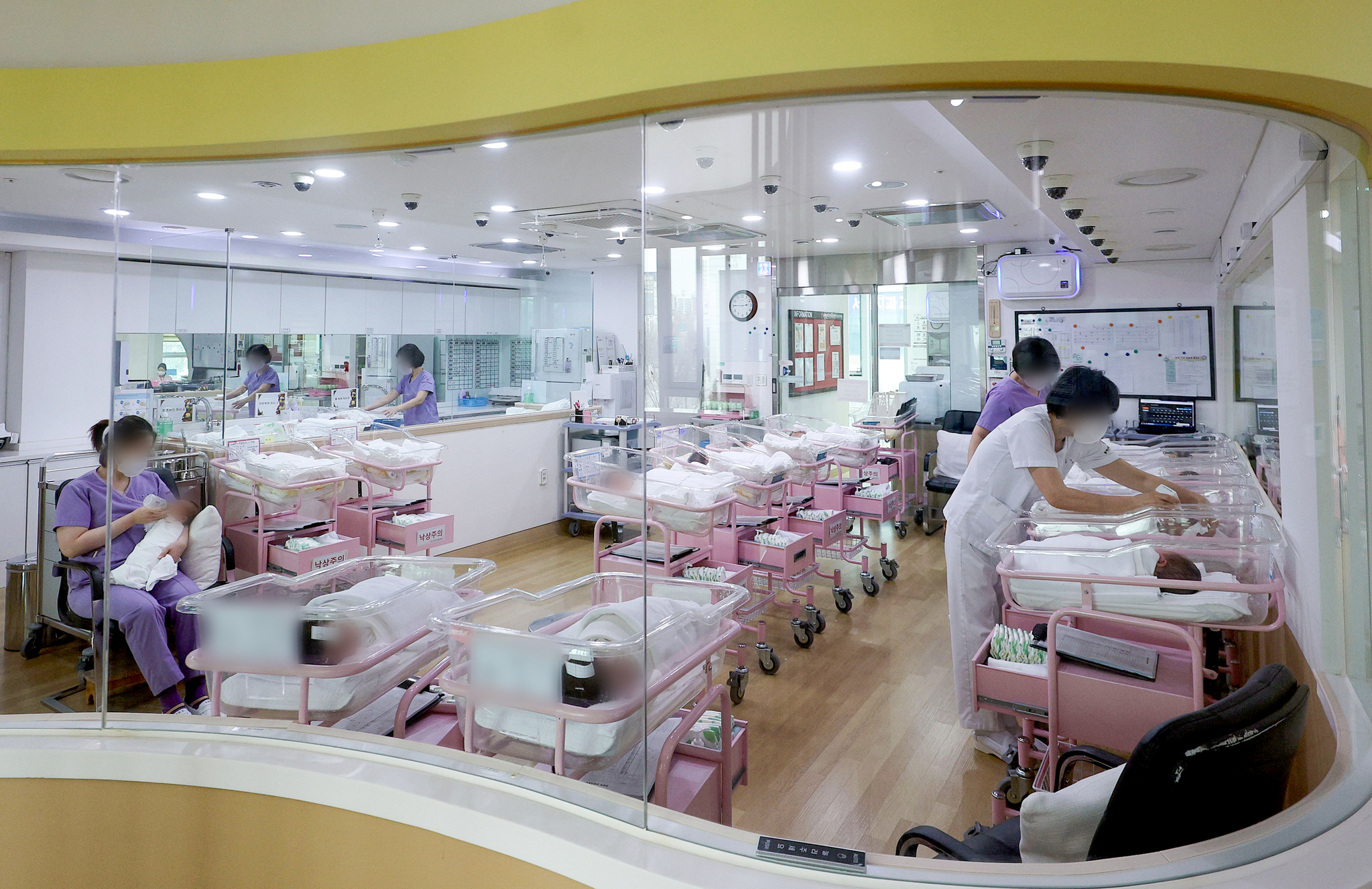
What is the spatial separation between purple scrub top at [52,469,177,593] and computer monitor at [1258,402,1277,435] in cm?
305

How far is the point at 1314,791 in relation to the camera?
1.37 metres

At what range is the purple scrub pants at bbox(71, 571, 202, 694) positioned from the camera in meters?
2.18

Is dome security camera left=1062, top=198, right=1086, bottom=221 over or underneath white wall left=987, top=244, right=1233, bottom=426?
over

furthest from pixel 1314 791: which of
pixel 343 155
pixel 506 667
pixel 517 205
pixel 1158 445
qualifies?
pixel 517 205

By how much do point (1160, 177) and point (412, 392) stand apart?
2613 millimetres

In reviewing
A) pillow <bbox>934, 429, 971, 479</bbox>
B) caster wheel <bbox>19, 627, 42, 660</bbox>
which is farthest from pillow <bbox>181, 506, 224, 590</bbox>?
pillow <bbox>934, 429, 971, 479</bbox>

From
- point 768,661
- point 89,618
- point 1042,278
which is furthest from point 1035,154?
point 89,618

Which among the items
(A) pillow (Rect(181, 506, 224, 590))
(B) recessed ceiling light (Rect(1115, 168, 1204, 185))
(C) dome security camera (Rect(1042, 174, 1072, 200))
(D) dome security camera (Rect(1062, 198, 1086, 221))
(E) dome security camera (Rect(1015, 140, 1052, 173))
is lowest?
(A) pillow (Rect(181, 506, 224, 590))

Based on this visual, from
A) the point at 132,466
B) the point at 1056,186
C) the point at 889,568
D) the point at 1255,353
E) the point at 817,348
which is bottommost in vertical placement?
the point at 889,568

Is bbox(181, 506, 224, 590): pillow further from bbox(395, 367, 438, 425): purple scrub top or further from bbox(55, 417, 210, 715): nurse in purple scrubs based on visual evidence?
bbox(395, 367, 438, 425): purple scrub top

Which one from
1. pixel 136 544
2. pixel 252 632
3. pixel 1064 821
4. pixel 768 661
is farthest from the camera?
pixel 768 661

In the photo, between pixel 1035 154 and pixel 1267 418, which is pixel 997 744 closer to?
pixel 1267 418

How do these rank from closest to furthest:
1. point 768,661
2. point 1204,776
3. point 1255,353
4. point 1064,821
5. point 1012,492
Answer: point 1204,776 < point 1064,821 < point 1255,353 < point 1012,492 < point 768,661

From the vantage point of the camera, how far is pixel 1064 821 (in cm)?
140
